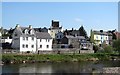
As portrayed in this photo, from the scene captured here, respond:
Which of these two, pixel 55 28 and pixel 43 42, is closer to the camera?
pixel 43 42

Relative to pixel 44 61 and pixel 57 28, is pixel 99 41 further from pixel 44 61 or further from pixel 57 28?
pixel 44 61

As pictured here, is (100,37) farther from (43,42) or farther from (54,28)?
(43,42)

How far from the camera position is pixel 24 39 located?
58.7m

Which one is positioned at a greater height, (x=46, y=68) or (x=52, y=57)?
(x=52, y=57)

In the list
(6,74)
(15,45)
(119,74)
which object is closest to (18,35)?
(15,45)

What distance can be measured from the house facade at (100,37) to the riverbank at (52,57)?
23.6m

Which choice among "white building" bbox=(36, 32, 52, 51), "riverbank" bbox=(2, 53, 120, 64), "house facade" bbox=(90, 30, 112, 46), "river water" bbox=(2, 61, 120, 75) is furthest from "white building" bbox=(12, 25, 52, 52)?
"house facade" bbox=(90, 30, 112, 46)

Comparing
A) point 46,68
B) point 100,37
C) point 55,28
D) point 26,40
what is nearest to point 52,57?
point 26,40

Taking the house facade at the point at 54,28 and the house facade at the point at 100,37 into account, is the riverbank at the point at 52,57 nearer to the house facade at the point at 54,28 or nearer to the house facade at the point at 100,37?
the house facade at the point at 100,37

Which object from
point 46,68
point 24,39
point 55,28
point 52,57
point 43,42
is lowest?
point 46,68

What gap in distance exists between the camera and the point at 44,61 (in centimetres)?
4969

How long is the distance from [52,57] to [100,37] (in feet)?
118

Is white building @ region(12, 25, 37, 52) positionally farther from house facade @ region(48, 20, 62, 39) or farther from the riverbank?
house facade @ region(48, 20, 62, 39)

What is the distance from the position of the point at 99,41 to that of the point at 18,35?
110ft
